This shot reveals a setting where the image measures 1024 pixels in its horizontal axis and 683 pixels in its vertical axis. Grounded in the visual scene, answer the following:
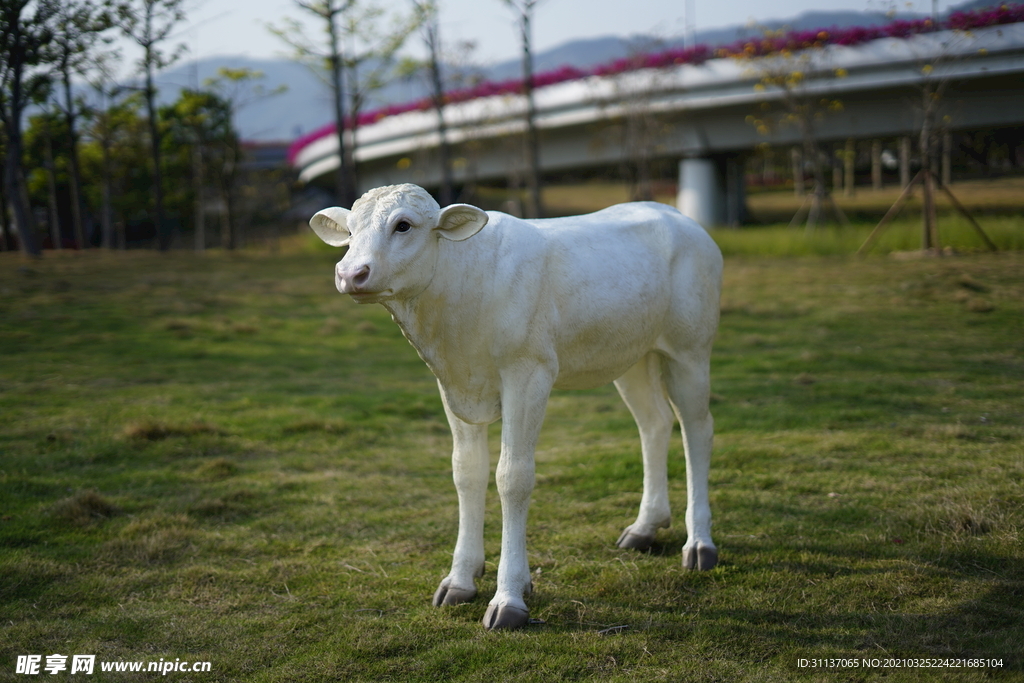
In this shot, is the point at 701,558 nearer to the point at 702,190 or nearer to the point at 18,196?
the point at 18,196

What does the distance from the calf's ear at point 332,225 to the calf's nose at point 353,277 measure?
478 millimetres

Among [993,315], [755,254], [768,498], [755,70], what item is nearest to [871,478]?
[768,498]

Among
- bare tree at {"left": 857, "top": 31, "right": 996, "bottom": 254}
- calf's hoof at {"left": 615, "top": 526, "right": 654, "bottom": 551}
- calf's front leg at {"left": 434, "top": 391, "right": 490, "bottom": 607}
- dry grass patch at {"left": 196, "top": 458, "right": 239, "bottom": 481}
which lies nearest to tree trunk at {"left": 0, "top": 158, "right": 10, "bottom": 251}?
dry grass patch at {"left": 196, "top": 458, "right": 239, "bottom": 481}

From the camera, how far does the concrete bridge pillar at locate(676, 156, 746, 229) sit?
2320 cm

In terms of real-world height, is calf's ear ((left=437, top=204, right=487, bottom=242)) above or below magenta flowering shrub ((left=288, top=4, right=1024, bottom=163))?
below

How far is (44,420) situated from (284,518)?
3.30m

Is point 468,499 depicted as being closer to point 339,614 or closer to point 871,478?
point 339,614

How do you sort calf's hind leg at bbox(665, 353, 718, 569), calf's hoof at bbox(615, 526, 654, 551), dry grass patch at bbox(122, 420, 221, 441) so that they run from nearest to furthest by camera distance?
calf's hind leg at bbox(665, 353, 718, 569) → calf's hoof at bbox(615, 526, 654, 551) → dry grass patch at bbox(122, 420, 221, 441)

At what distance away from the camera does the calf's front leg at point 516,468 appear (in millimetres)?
3977

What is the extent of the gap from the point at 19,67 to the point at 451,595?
53.0 ft

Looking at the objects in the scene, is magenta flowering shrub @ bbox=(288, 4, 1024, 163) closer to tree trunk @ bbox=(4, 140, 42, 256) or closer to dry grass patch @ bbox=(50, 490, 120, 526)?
tree trunk @ bbox=(4, 140, 42, 256)

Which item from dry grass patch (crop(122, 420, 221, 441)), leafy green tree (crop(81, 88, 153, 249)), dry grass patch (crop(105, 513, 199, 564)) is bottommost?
dry grass patch (crop(105, 513, 199, 564))

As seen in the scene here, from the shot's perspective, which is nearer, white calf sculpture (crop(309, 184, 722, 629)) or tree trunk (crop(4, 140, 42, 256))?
white calf sculpture (crop(309, 184, 722, 629))

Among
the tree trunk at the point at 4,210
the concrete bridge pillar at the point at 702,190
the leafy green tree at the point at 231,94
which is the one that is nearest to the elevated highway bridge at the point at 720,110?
the concrete bridge pillar at the point at 702,190
